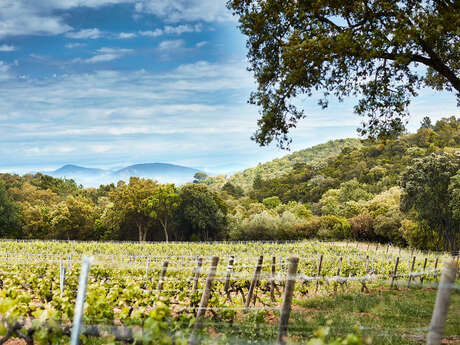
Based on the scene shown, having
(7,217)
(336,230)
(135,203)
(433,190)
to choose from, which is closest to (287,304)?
(433,190)

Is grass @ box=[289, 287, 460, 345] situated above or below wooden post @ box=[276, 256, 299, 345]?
below

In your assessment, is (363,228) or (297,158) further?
(297,158)

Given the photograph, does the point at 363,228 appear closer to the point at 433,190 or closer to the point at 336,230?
the point at 336,230

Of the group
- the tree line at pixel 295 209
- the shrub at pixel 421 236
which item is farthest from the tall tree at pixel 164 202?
Answer: the shrub at pixel 421 236

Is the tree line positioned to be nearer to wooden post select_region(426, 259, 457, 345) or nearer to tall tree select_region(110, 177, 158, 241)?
tall tree select_region(110, 177, 158, 241)

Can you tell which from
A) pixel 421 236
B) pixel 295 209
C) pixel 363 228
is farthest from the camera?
pixel 295 209

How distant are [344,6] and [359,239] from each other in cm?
3682

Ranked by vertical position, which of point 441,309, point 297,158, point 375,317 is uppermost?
point 297,158

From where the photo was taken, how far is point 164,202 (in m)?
44.0

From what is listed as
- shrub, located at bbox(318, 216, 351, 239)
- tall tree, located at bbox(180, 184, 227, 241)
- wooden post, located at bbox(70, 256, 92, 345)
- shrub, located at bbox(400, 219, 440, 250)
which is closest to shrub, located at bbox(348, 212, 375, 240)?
shrub, located at bbox(318, 216, 351, 239)

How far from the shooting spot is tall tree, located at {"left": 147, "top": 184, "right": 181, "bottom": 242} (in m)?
43.2

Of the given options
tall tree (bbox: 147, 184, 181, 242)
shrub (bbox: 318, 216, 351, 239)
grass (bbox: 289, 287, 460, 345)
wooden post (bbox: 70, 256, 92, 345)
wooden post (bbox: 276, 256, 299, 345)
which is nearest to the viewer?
wooden post (bbox: 70, 256, 92, 345)

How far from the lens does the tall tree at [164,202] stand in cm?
4316

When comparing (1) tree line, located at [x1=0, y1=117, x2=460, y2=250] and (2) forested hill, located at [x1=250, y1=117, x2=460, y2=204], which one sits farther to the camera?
(2) forested hill, located at [x1=250, y1=117, x2=460, y2=204]
